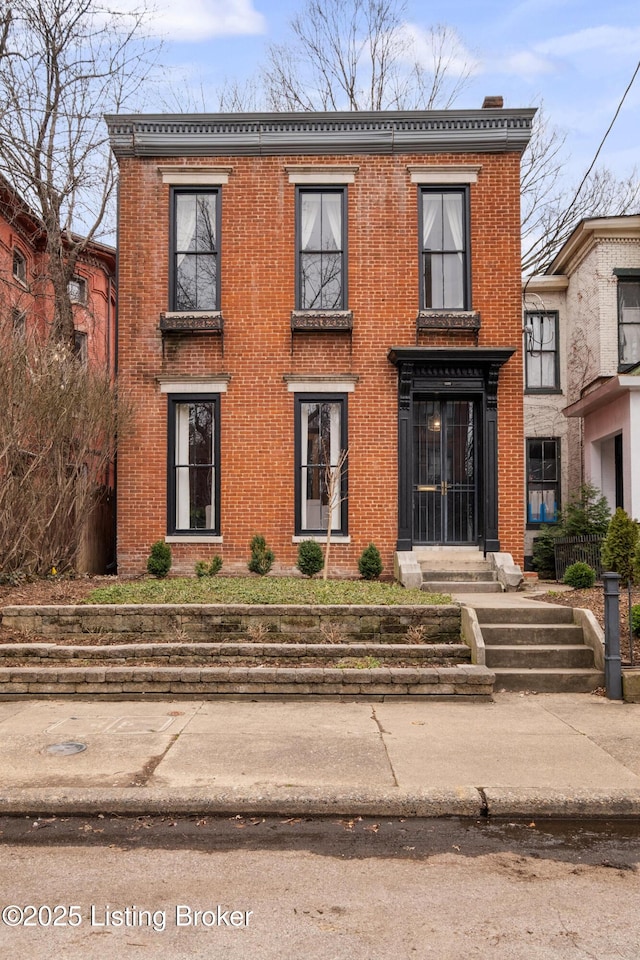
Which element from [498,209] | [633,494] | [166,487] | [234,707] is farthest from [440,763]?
[498,209]

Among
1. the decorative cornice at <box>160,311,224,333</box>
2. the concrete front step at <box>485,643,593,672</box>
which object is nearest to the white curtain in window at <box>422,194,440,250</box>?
the decorative cornice at <box>160,311,224,333</box>

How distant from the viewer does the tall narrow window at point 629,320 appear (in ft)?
58.4

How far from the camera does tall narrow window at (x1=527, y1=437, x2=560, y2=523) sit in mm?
19188

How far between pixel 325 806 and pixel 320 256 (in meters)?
11.1

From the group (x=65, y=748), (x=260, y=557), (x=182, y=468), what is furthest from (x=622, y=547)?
(x=182, y=468)

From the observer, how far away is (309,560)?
13.1 metres

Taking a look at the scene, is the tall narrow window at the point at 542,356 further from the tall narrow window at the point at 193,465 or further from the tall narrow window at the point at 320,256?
the tall narrow window at the point at 193,465

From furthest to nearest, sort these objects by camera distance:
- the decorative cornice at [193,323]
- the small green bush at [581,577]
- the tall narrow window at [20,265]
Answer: the tall narrow window at [20,265], the decorative cornice at [193,323], the small green bush at [581,577]

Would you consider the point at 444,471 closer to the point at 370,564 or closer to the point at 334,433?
the point at 334,433

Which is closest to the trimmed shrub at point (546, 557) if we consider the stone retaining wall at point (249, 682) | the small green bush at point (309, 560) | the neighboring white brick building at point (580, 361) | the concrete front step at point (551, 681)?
the neighboring white brick building at point (580, 361)

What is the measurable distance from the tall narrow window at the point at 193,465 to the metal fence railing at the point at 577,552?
6903mm

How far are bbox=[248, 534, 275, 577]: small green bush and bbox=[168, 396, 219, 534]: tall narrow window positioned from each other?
2.92 feet

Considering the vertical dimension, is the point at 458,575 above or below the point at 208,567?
below

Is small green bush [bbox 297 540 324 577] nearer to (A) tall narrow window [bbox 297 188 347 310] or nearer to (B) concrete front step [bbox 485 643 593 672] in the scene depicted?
(A) tall narrow window [bbox 297 188 347 310]
